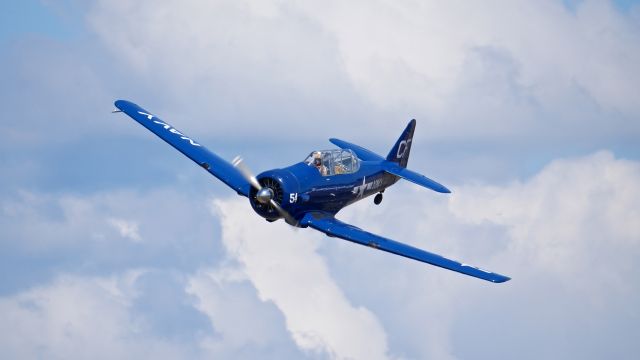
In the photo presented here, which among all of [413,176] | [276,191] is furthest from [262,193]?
[413,176]

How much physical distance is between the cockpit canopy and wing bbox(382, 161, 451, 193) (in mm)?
3453

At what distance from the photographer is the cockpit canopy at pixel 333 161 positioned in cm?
4919

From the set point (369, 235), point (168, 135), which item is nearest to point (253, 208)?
point (369, 235)

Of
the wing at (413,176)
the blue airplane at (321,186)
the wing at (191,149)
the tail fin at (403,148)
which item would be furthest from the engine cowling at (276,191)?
the tail fin at (403,148)

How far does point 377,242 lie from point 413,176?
792 centimetres

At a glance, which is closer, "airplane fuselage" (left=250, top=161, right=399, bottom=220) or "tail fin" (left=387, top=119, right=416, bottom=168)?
"airplane fuselage" (left=250, top=161, right=399, bottom=220)

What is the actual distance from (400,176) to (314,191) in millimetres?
7218

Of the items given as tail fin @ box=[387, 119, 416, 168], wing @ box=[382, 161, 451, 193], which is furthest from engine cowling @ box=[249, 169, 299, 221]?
tail fin @ box=[387, 119, 416, 168]

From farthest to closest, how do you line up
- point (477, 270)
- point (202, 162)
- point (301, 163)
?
point (202, 162) → point (301, 163) → point (477, 270)

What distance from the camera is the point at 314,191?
159 ft

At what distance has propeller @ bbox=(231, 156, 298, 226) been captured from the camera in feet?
153

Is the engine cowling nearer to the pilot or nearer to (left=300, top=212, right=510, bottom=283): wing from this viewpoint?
(left=300, top=212, right=510, bottom=283): wing

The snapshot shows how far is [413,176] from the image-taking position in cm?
5478

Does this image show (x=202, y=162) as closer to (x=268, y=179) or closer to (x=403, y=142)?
(x=268, y=179)
